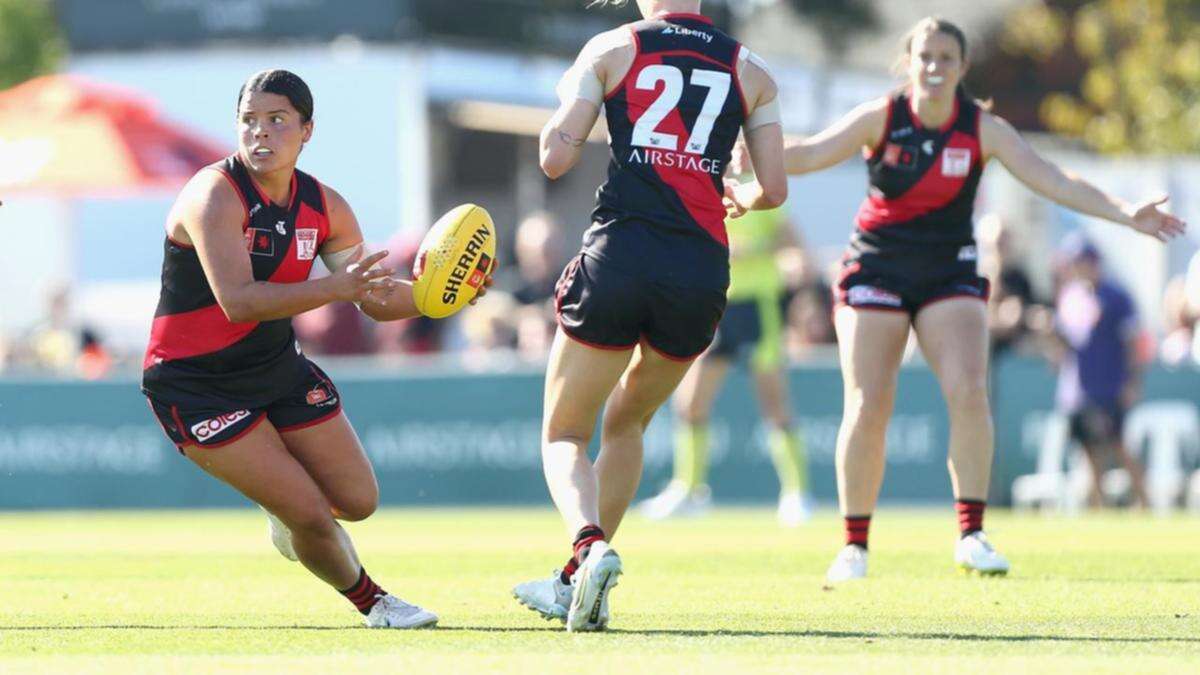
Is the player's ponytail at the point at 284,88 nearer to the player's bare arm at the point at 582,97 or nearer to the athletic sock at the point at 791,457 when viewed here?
the player's bare arm at the point at 582,97

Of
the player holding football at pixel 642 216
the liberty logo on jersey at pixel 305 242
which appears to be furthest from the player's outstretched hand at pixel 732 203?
the liberty logo on jersey at pixel 305 242

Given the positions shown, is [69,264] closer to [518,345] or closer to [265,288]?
[518,345]

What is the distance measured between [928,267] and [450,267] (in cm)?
261

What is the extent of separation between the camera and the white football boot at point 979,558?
8927mm

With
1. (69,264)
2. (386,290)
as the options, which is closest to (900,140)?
(386,290)

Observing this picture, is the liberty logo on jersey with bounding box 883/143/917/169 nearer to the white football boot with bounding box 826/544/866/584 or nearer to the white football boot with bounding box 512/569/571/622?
the white football boot with bounding box 826/544/866/584

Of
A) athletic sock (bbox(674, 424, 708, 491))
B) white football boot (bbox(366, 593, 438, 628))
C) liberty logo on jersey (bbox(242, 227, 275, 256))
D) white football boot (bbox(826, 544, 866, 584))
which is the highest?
liberty logo on jersey (bbox(242, 227, 275, 256))

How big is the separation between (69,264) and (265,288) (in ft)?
50.9

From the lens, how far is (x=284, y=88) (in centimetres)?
708

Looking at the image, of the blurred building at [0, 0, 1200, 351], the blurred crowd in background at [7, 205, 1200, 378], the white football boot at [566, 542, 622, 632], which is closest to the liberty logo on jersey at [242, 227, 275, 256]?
the white football boot at [566, 542, 622, 632]

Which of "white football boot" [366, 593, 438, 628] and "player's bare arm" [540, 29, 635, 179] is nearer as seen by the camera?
"player's bare arm" [540, 29, 635, 179]

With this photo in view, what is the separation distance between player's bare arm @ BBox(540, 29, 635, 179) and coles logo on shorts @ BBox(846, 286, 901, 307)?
7.72ft

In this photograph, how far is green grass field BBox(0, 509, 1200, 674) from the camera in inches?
246

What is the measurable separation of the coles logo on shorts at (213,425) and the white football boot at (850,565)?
291 cm
